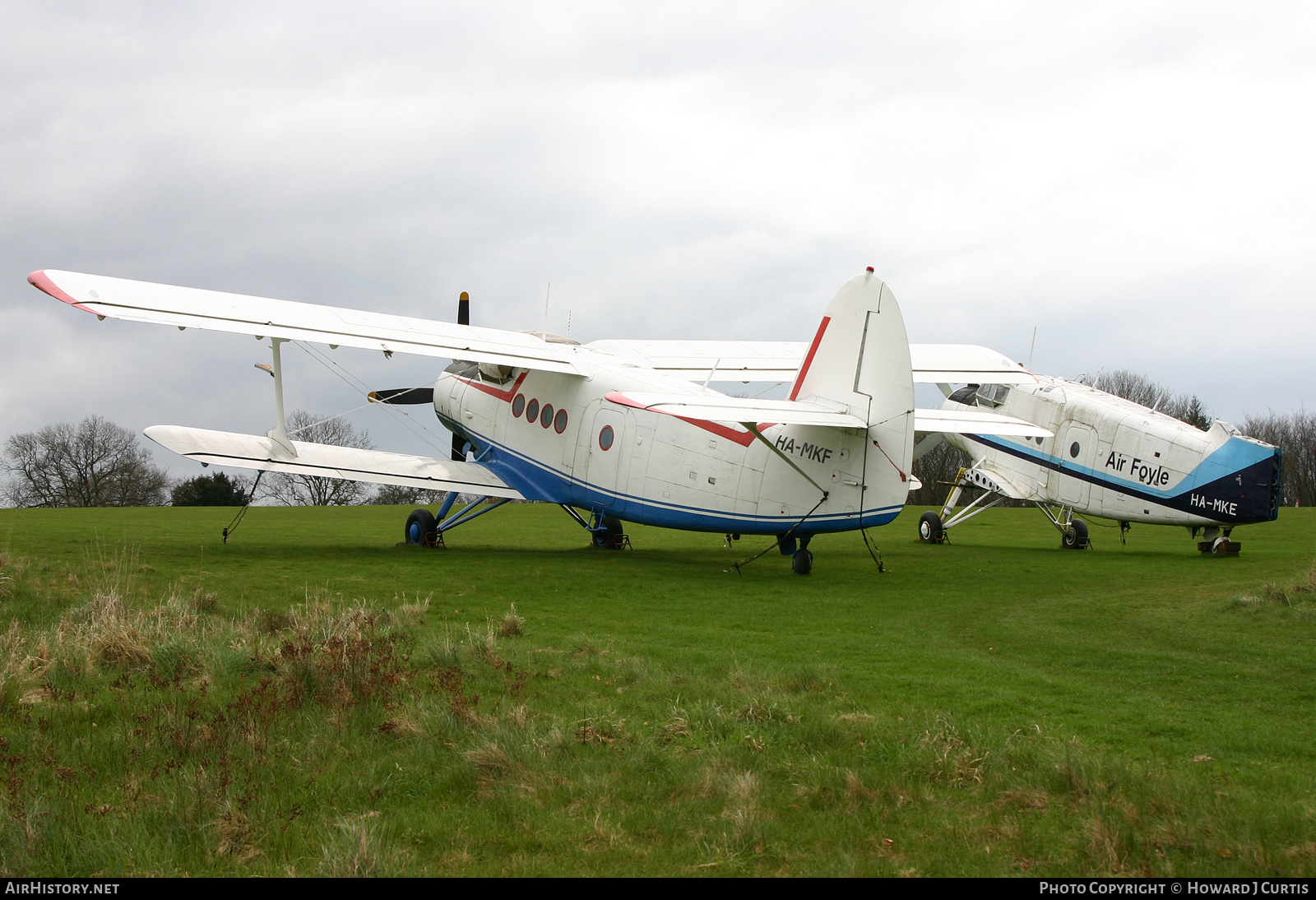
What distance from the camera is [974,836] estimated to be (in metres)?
4.42

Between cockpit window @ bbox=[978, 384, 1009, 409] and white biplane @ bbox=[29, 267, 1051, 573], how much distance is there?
177 cm

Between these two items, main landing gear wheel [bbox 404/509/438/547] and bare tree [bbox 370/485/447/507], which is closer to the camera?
main landing gear wheel [bbox 404/509/438/547]

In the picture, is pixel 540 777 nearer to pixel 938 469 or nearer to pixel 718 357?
pixel 718 357

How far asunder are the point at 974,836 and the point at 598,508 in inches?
544

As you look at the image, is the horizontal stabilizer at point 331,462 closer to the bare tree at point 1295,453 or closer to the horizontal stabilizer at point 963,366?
the horizontal stabilizer at point 963,366

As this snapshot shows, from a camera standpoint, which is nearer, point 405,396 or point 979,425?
point 979,425

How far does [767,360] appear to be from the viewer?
2103 cm

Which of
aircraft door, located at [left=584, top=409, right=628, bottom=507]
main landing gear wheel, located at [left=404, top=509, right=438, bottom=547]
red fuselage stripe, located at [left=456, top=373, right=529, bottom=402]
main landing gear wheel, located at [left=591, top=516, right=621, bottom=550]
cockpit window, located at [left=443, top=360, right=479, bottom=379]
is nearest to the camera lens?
aircraft door, located at [left=584, top=409, right=628, bottom=507]

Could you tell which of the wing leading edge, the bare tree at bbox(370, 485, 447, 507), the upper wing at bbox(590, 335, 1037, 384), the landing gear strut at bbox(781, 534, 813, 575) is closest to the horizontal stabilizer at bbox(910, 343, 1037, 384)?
the upper wing at bbox(590, 335, 1037, 384)

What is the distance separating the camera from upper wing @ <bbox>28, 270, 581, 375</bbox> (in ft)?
47.9

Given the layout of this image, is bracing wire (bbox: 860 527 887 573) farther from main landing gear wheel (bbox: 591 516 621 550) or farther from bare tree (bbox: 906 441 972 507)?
bare tree (bbox: 906 441 972 507)

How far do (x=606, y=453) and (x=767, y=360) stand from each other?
5366mm

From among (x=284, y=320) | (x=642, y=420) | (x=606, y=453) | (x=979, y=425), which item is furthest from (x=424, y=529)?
(x=979, y=425)
